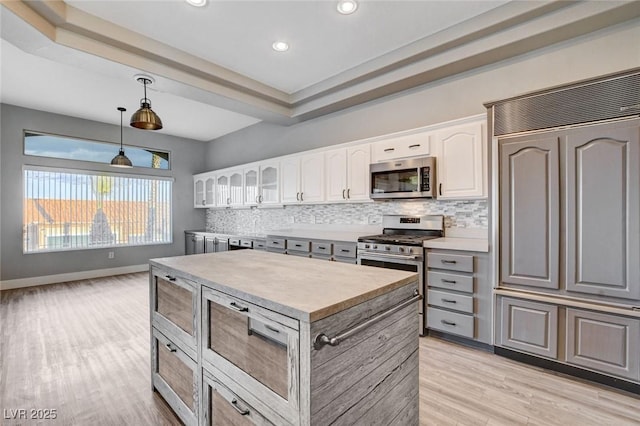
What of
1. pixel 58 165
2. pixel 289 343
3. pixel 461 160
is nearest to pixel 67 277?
pixel 58 165

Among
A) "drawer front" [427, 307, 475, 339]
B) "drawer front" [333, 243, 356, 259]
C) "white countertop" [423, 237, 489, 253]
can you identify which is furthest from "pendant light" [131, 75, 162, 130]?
"drawer front" [427, 307, 475, 339]

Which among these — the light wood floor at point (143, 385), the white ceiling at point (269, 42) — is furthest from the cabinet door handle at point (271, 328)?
the white ceiling at point (269, 42)

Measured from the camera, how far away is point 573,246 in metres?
2.34

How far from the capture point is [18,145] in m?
5.16

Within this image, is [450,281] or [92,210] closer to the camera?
[450,281]

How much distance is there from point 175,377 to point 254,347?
0.96m

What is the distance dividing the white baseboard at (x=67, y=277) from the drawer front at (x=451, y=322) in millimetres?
6096

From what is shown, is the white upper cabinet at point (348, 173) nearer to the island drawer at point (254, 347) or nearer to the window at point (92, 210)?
the island drawer at point (254, 347)

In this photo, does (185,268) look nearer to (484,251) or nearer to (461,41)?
(484,251)

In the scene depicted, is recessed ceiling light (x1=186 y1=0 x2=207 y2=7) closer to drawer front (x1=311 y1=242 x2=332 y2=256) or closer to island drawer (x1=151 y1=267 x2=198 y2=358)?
island drawer (x1=151 y1=267 x2=198 y2=358)

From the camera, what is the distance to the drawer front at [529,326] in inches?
95.0

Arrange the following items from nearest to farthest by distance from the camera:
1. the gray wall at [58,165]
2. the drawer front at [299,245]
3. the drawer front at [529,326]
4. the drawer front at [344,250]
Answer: the drawer front at [529,326], the drawer front at [344,250], the drawer front at [299,245], the gray wall at [58,165]

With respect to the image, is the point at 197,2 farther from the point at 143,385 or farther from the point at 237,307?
the point at 143,385

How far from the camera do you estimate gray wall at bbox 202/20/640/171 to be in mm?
2580
